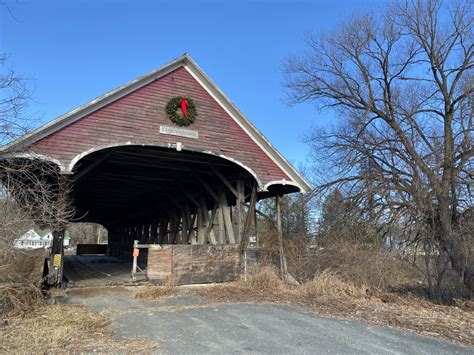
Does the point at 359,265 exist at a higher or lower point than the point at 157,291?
higher

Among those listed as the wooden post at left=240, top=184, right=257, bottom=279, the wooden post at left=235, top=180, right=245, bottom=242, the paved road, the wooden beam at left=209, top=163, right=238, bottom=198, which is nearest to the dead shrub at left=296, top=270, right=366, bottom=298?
the paved road

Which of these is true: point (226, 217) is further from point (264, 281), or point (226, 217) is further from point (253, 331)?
point (253, 331)

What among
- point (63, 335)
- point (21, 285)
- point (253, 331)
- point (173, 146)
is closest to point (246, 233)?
point (173, 146)

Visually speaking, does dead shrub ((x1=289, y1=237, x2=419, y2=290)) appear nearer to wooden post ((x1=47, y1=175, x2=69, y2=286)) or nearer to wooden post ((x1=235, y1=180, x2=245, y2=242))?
wooden post ((x1=235, y1=180, x2=245, y2=242))

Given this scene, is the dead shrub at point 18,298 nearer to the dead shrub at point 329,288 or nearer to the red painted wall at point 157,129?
the red painted wall at point 157,129

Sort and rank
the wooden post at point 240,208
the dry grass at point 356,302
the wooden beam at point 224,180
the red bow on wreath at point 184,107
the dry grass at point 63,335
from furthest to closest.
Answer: the wooden beam at point 224,180 < the wooden post at point 240,208 < the red bow on wreath at point 184,107 < the dry grass at point 356,302 < the dry grass at point 63,335

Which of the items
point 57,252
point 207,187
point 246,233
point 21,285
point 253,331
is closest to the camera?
point 253,331

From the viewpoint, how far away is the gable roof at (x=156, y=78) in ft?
28.8

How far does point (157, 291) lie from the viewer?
9500 millimetres

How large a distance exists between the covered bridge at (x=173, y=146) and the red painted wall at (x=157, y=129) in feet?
0.08

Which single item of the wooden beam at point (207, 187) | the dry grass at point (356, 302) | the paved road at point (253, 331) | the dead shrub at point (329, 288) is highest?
the wooden beam at point (207, 187)

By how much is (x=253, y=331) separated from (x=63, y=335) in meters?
2.85

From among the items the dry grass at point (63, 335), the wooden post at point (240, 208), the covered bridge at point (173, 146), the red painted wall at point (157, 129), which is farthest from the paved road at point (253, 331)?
the wooden post at point (240, 208)

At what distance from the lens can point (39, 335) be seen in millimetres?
5520
